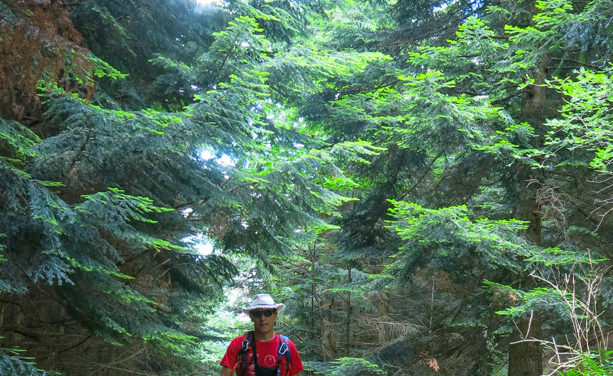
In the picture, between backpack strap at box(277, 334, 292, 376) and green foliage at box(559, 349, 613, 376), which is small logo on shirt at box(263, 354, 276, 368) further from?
green foliage at box(559, 349, 613, 376)

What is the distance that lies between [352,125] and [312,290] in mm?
4834

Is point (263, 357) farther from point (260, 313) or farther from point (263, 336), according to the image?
point (260, 313)

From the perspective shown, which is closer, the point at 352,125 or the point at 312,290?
the point at 352,125

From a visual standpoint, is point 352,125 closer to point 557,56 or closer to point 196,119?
point 557,56

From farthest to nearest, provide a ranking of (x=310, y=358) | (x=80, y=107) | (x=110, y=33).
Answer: (x=310, y=358), (x=110, y=33), (x=80, y=107)

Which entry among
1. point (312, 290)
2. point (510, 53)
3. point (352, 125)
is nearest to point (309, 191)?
point (352, 125)

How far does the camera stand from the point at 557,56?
10203 mm

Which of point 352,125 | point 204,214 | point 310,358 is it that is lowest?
point 310,358

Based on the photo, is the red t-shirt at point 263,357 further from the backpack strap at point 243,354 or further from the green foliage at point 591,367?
the green foliage at point 591,367

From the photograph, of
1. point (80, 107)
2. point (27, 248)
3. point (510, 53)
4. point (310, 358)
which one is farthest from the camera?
point (310, 358)

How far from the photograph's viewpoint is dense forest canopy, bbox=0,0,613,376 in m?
5.40

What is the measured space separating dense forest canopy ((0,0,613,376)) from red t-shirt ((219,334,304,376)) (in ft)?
6.25

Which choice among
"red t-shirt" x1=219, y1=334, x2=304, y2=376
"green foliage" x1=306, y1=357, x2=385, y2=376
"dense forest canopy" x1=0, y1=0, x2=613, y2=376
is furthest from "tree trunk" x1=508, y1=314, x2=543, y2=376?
"red t-shirt" x1=219, y1=334, x2=304, y2=376

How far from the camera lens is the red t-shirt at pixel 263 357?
3.88 m
